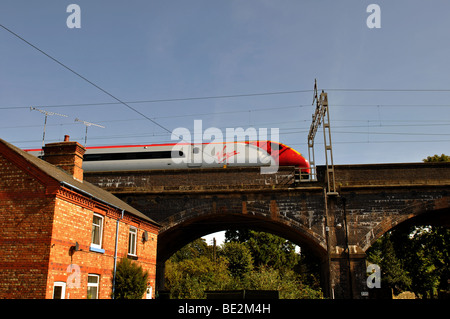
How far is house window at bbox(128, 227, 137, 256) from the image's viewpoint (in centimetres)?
1772

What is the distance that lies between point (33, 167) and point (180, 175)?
11479 millimetres

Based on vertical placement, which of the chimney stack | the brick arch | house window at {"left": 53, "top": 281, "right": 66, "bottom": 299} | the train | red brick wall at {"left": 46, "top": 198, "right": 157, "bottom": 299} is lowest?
house window at {"left": 53, "top": 281, "right": 66, "bottom": 299}

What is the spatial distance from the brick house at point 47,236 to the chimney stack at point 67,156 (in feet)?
9.04

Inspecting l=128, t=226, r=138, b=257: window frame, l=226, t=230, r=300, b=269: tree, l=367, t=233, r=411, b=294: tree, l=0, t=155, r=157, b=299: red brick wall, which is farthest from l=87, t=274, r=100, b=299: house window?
l=367, t=233, r=411, b=294: tree

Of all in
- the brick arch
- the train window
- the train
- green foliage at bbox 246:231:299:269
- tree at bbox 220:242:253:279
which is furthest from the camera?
green foliage at bbox 246:231:299:269

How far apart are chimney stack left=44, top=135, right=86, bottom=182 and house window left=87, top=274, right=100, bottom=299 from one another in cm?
467

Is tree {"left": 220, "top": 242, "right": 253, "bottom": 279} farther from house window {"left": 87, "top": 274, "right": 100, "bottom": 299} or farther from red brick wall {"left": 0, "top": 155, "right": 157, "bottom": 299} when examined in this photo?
red brick wall {"left": 0, "top": 155, "right": 157, "bottom": 299}

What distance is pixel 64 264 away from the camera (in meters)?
12.4

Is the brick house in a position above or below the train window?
below

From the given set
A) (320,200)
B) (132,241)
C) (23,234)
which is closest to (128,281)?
(132,241)

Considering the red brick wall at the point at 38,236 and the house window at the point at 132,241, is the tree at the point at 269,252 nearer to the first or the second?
the house window at the point at 132,241

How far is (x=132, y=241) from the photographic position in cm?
1809
